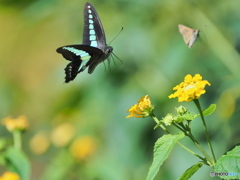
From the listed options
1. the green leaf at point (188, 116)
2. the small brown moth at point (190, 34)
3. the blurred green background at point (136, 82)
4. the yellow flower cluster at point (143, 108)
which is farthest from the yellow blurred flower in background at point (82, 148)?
the green leaf at point (188, 116)

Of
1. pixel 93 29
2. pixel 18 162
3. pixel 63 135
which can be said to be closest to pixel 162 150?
pixel 18 162

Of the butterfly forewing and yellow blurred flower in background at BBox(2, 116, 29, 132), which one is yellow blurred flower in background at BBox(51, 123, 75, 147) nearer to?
yellow blurred flower in background at BBox(2, 116, 29, 132)

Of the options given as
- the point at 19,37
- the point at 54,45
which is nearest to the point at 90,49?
the point at 54,45

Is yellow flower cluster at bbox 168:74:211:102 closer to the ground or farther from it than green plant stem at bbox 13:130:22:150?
closer to the ground

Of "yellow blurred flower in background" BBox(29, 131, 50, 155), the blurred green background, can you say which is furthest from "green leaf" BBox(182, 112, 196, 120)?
"yellow blurred flower in background" BBox(29, 131, 50, 155)

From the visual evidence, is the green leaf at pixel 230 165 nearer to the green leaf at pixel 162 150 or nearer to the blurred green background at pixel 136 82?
the green leaf at pixel 162 150

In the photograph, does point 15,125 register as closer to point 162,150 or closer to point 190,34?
point 190,34
